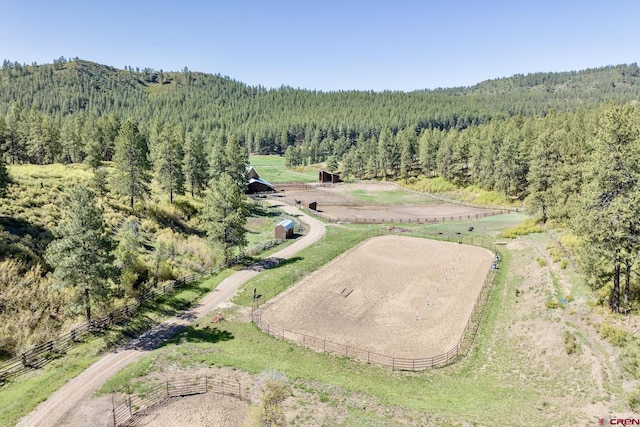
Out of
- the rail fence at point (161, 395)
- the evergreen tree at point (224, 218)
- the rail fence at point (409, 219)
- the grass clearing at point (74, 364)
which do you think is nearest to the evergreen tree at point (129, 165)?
the evergreen tree at point (224, 218)

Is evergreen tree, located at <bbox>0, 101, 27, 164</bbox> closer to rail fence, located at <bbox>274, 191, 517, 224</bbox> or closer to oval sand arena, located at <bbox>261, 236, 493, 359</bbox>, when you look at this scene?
rail fence, located at <bbox>274, 191, 517, 224</bbox>

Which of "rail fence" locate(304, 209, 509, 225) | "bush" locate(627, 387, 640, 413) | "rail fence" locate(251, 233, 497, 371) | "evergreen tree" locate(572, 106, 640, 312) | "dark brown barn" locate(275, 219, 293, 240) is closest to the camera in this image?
"bush" locate(627, 387, 640, 413)

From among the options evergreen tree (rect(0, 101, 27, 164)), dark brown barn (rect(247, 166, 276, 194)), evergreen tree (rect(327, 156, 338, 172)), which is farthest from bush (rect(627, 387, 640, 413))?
evergreen tree (rect(327, 156, 338, 172))

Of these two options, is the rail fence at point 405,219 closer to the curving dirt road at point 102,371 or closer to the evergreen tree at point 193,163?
the evergreen tree at point 193,163

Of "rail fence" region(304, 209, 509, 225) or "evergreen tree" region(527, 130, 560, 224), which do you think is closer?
"evergreen tree" region(527, 130, 560, 224)

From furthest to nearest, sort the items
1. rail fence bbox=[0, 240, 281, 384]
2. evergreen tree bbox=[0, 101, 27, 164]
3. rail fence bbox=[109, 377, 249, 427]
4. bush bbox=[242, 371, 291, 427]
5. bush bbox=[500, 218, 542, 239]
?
evergreen tree bbox=[0, 101, 27, 164] → bush bbox=[500, 218, 542, 239] → rail fence bbox=[0, 240, 281, 384] → rail fence bbox=[109, 377, 249, 427] → bush bbox=[242, 371, 291, 427]

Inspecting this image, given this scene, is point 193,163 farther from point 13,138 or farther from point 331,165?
point 331,165

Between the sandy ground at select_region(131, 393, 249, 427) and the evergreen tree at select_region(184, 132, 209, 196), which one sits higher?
the evergreen tree at select_region(184, 132, 209, 196)
